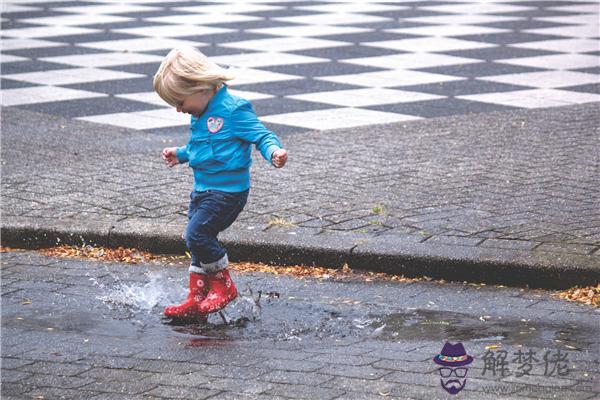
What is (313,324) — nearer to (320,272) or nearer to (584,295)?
(320,272)

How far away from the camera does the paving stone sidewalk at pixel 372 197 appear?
17.8 feet

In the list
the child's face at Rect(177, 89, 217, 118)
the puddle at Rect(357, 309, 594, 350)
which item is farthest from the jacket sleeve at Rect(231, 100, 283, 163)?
the puddle at Rect(357, 309, 594, 350)

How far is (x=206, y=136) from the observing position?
4.75m

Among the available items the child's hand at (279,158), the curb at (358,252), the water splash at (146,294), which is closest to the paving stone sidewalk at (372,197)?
the curb at (358,252)

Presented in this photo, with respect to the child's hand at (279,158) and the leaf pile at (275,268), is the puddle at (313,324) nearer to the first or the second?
the leaf pile at (275,268)

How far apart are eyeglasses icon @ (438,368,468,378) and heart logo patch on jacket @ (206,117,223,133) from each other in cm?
139

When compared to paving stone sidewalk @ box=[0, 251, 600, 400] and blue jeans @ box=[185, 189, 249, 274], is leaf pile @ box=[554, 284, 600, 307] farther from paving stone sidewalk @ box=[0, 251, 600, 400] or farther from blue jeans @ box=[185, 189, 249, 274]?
blue jeans @ box=[185, 189, 249, 274]

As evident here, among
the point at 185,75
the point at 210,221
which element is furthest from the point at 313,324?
the point at 185,75

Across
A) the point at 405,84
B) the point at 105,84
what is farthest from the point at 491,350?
the point at 105,84

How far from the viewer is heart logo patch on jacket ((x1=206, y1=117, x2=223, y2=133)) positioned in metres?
4.73

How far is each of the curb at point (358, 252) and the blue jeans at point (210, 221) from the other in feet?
2.64

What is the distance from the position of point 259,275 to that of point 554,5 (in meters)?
10.9

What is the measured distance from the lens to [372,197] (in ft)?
20.9

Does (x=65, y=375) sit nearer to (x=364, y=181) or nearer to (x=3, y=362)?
(x=3, y=362)
